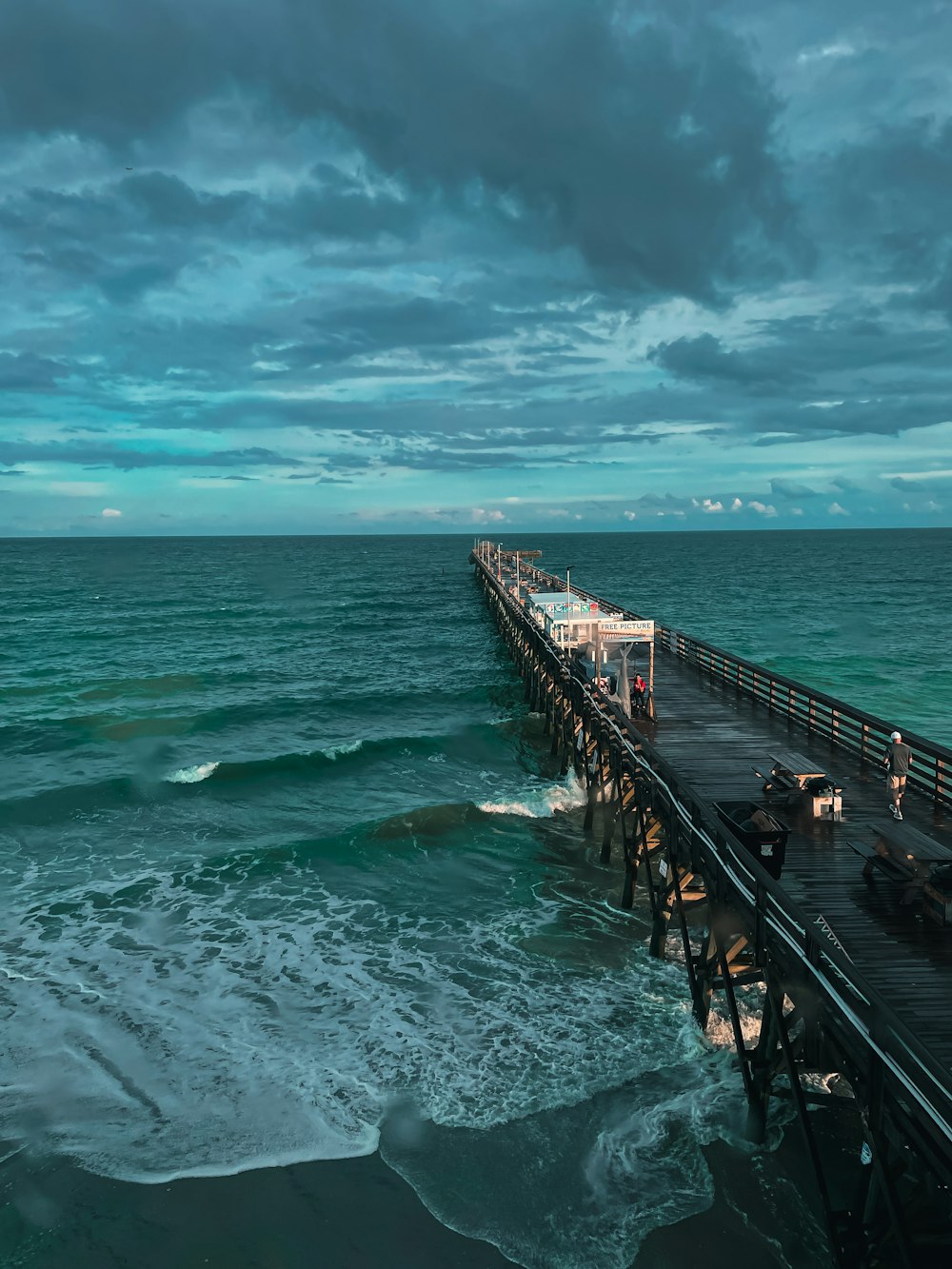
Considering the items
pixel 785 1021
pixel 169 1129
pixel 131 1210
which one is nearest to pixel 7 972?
pixel 169 1129

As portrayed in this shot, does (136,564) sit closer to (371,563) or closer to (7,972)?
(371,563)

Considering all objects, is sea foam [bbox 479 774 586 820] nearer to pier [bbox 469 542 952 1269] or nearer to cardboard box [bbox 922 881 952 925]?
pier [bbox 469 542 952 1269]

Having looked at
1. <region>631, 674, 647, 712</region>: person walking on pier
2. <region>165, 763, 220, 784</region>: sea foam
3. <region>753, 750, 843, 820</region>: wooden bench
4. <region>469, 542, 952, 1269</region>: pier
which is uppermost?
<region>631, 674, 647, 712</region>: person walking on pier

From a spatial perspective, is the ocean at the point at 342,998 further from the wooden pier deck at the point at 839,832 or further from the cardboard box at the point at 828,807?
the cardboard box at the point at 828,807

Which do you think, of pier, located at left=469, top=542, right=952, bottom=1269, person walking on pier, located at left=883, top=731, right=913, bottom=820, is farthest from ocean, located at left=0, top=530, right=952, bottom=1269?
person walking on pier, located at left=883, top=731, right=913, bottom=820

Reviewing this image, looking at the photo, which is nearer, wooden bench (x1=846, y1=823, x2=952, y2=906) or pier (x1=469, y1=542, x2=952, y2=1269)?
pier (x1=469, y1=542, x2=952, y2=1269)

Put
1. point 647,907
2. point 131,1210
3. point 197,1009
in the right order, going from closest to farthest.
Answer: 1. point 131,1210
2. point 197,1009
3. point 647,907
